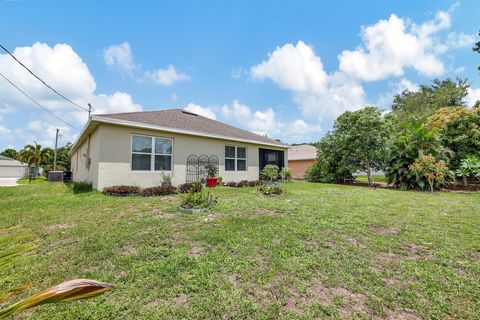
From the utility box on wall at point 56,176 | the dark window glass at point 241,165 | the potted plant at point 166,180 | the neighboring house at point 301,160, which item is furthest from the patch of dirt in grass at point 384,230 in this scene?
the utility box on wall at point 56,176

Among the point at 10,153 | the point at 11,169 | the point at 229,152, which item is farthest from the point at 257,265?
the point at 10,153

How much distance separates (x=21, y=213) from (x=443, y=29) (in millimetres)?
19128

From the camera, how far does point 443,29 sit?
11.5 m

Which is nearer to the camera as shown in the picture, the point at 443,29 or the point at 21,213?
the point at 21,213

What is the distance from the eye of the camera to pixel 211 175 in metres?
11.2

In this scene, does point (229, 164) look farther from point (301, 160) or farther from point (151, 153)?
point (301, 160)

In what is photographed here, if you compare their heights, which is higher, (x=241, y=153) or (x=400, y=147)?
(x=400, y=147)

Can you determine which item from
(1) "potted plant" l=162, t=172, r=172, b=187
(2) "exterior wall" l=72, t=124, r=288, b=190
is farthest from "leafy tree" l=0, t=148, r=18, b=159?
(1) "potted plant" l=162, t=172, r=172, b=187

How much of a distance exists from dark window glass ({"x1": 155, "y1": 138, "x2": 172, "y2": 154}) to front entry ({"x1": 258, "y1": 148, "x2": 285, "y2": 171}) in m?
6.25

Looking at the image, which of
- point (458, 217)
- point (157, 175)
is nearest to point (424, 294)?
point (458, 217)

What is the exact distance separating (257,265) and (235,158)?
1002cm

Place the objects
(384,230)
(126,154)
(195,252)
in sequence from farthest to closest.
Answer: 1. (126,154)
2. (384,230)
3. (195,252)

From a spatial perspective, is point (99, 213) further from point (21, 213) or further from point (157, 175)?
point (157, 175)

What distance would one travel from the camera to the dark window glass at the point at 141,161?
909cm
